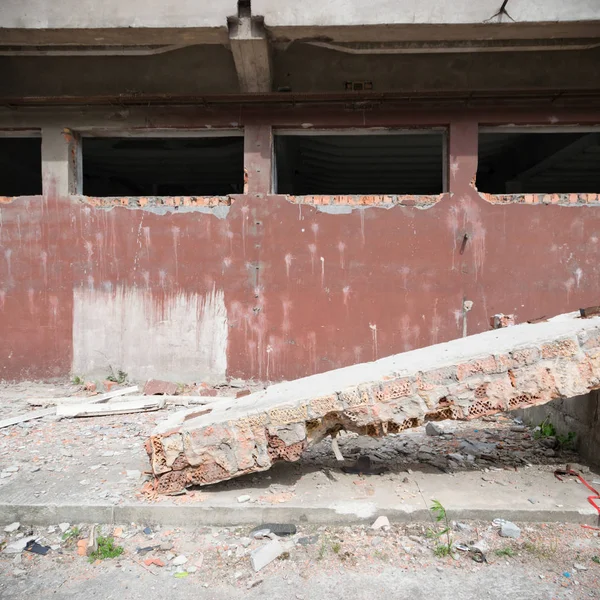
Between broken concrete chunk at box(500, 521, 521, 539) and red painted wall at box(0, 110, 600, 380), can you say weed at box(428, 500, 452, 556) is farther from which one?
red painted wall at box(0, 110, 600, 380)

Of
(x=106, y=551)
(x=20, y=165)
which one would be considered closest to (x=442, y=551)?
(x=106, y=551)

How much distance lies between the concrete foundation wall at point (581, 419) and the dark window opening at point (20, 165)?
9.31m

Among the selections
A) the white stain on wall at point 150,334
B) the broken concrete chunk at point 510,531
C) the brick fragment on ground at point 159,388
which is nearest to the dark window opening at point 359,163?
the white stain on wall at point 150,334

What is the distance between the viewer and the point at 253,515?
270cm

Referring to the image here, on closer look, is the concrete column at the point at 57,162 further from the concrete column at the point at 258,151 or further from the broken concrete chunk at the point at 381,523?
→ the broken concrete chunk at the point at 381,523

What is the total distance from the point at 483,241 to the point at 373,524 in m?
4.15

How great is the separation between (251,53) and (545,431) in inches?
203

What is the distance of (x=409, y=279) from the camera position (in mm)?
5770

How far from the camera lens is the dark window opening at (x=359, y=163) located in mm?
7918

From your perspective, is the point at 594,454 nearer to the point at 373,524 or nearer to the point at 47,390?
the point at 373,524

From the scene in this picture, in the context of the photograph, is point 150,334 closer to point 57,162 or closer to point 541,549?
point 57,162

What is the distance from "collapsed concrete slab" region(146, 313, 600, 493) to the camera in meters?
2.80

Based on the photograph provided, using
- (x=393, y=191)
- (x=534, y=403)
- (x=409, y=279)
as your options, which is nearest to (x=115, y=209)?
(x=409, y=279)

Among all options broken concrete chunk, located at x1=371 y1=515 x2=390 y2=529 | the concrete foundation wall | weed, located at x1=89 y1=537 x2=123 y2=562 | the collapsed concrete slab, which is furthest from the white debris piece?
the concrete foundation wall
